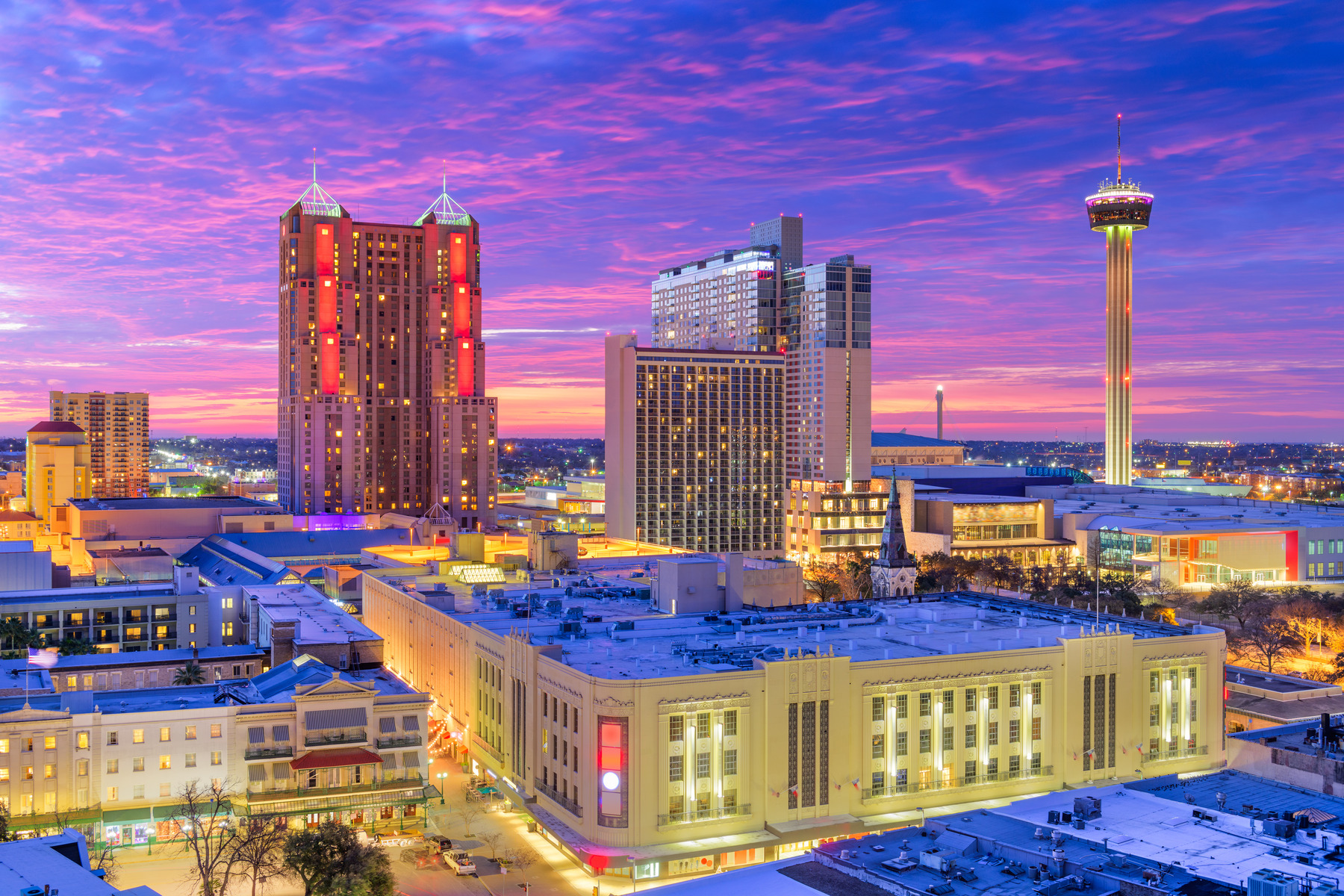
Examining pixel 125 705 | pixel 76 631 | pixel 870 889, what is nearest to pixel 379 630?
pixel 76 631

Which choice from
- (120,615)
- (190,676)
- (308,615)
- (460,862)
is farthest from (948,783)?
(120,615)

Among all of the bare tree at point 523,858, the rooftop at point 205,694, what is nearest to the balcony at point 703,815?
the bare tree at point 523,858

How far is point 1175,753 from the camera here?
94.6 metres

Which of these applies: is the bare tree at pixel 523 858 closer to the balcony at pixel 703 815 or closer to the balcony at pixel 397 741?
the balcony at pixel 703 815

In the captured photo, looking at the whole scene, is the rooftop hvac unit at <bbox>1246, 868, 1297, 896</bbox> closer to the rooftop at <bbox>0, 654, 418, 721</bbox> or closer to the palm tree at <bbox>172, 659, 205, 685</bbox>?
the rooftop at <bbox>0, 654, 418, 721</bbox>

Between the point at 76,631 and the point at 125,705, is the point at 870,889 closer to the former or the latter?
the point at 125,705

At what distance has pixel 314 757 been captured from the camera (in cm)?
8600

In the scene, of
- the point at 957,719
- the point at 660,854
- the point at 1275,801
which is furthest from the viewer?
the point at 957,719

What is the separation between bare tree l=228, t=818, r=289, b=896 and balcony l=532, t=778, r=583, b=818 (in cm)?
1712

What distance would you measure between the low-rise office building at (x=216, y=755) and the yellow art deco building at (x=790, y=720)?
30.3ft

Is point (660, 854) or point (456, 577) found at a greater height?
point (456, 577)

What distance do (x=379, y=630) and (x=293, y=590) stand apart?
12030 mm

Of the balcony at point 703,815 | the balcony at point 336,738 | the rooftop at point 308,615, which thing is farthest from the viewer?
the rooftop at point 308,615

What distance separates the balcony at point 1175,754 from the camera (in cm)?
9306
